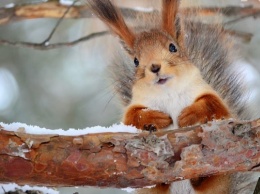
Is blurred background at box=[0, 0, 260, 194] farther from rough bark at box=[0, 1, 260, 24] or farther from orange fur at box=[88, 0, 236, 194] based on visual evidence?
orange fur at box=[88, 0, 236, 194]

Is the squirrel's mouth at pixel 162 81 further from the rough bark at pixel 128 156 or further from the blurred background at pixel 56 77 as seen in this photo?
the blurred background at pixel 56 77

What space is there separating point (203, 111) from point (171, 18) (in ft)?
1.09

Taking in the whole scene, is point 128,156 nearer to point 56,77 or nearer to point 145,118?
point 145,118

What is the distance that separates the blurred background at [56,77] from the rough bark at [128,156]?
176cm

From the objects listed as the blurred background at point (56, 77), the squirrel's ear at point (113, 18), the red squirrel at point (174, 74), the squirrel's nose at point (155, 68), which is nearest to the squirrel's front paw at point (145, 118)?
→ the red squirrel at point (174, 74)

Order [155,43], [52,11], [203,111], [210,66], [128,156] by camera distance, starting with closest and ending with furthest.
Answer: [128,156] < [203,111] < [155,43] < [210,66] < [52,11]

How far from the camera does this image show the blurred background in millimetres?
3320

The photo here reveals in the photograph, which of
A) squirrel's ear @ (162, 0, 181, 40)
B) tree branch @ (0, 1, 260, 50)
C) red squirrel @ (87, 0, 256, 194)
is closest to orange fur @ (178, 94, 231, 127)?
red squirrel @ (87, 0, 256, 194)

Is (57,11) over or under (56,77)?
under

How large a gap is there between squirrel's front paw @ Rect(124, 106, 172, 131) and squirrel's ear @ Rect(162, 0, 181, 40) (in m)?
0.27

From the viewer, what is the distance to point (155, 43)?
6.29 feet

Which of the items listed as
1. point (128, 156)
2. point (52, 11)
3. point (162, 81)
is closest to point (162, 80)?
point (162, 81)

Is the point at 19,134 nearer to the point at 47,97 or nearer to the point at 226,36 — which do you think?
the point at 226,36

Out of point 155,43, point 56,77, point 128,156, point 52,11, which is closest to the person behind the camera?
point 128,156
